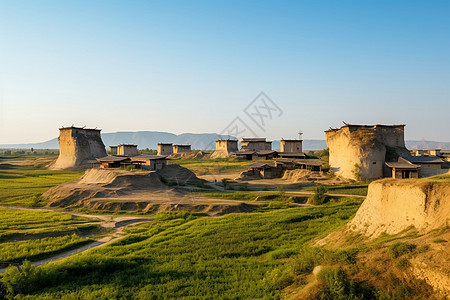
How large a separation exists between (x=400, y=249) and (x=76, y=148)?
67.9 metres

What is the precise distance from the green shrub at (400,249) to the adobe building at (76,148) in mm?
65871

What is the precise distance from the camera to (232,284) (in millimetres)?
11609

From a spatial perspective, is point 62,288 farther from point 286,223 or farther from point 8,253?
point 286,223

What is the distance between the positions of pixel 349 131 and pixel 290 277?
3914 centimetres

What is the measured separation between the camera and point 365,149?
42.5 m

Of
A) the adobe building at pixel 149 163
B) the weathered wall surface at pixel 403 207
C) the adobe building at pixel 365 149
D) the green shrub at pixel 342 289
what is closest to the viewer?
the green shrub at pixel 342 289

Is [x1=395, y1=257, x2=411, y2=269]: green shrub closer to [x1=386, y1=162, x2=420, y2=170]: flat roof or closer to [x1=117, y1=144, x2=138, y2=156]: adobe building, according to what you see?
[x1=386, y1=162, x2=420, y2=170]: flat roof

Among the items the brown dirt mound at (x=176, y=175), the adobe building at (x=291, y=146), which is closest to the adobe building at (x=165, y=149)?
the adobe building at (x=291, y=146)

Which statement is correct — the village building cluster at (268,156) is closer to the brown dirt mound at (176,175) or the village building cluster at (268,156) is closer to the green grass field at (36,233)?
the brown dirt mound at (176,175)

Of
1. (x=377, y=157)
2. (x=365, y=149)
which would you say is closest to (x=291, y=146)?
(x=365, y=149)

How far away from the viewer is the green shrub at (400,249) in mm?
9391

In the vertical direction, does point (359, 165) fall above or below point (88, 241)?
above

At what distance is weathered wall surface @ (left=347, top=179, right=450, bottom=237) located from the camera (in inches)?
450

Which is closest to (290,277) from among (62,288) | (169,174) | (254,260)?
(254,260)
